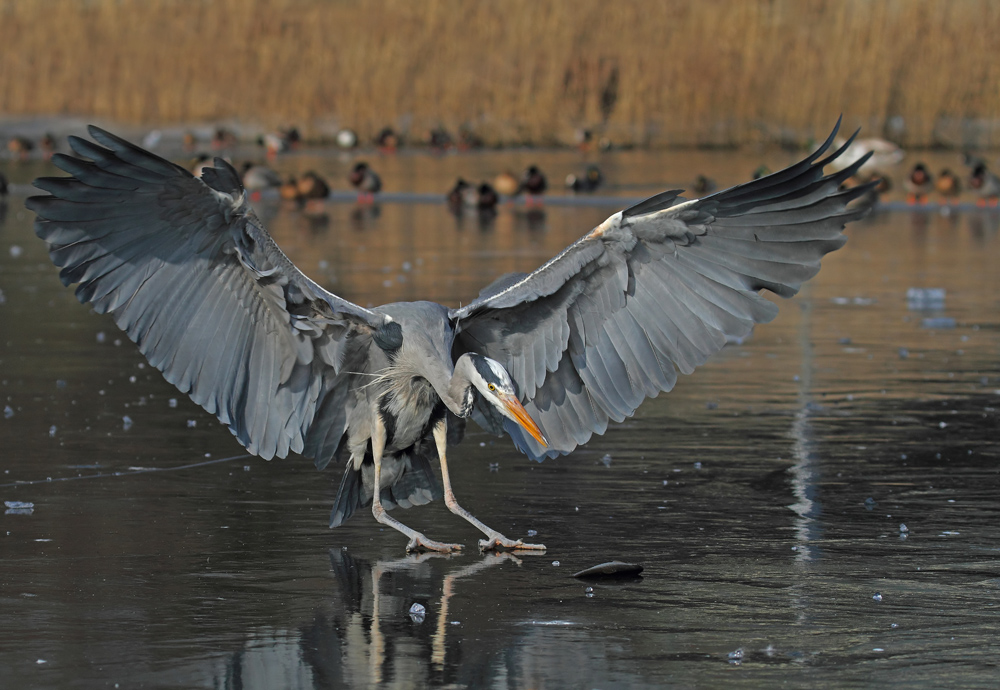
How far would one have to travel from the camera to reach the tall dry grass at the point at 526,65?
3381 centimetres

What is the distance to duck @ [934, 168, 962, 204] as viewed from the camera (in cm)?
2777

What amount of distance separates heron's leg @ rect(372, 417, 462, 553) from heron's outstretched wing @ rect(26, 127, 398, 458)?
0.31 m

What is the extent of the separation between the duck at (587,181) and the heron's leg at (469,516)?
21.7 metres

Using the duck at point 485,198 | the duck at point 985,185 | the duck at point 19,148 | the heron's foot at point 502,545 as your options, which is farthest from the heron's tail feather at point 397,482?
the duck at point 19,148

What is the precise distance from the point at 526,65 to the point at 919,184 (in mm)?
12535

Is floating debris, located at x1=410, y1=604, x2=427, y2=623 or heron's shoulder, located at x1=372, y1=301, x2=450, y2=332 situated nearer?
floating debris, located at x1=410, y1=604, x2=427, y2=623

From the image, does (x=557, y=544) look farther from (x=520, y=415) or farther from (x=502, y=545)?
(x=520, y=415)

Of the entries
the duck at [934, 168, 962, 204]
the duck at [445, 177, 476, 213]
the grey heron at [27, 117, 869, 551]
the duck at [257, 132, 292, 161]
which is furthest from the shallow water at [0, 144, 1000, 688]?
the duck at [257, 132, 292, 161]

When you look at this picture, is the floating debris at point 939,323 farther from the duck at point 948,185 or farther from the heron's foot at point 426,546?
the duck at point 948,185

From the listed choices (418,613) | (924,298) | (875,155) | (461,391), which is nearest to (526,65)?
(875,155)

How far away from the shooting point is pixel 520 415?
242 inches

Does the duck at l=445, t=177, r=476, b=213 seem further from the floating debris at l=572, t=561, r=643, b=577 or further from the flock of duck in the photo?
the floating debris at l=572, t=561, r=643, b=577

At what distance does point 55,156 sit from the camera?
21.0ft

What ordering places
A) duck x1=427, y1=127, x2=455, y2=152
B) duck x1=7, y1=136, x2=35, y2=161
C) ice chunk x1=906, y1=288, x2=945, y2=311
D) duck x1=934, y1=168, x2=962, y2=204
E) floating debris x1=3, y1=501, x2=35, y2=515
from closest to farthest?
floating debris x1=3, y1=501, x2=35, y2=515 < ice chunk x1=906, y1=288, x2=945, y2=311 < duck x1=934, y1=168, x2=962, y2=204 < duck x1=7, y1=136, x2=35, y2=161 < duck x1=427, y1=127, x2=455, y2=152
